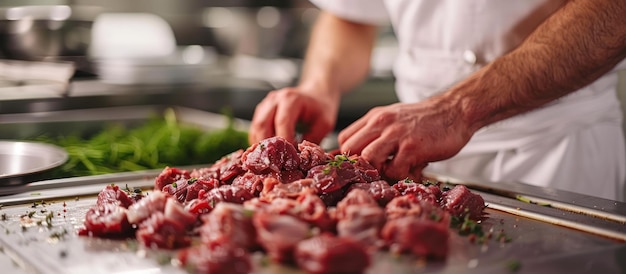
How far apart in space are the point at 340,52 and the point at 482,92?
95cm

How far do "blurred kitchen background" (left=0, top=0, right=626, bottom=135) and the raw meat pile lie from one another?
6.85 feet

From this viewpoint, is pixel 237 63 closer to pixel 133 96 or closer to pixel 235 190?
pixel 133 96

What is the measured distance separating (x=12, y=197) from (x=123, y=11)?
15.0 ft

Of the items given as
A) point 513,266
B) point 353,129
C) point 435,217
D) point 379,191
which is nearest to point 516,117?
point 353,129

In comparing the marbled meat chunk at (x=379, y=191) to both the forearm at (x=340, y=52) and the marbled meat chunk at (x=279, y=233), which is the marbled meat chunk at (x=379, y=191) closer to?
the marbled meat chunk at (x=279, y=233)

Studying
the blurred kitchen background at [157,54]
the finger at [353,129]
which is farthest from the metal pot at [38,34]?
the finger at [353,129]

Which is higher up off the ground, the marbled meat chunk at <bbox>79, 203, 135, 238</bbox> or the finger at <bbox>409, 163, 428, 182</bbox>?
the marbled meat chunk at <bbox>79, 203, 135, 238</bbox>

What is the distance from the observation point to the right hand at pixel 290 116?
7.78 ft

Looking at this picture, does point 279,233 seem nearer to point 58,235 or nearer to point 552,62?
point 58,235

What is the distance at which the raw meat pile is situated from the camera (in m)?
1.33

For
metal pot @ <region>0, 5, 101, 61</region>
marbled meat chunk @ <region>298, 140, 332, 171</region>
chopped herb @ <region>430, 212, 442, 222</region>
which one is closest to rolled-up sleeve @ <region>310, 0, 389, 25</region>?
marbled meat chunk @ <region>298, 140, 332, 171</region>

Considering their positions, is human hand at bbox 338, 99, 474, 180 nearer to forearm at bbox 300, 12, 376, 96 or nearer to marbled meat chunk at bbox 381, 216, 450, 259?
marbled meat chunk at bbox 381, 216, 450, 259

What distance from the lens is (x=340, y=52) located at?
3.03m

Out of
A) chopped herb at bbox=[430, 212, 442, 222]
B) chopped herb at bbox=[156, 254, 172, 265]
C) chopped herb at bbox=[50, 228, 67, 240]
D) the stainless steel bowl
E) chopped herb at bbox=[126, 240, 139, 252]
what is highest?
chopped herb at bbox=[430, 212, 442, 222]
